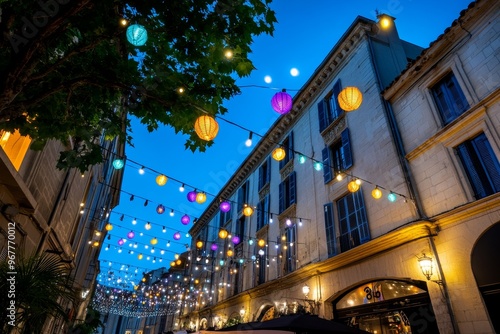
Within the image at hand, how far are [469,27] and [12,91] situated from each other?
1074 cm

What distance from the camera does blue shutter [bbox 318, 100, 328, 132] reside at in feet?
45.2

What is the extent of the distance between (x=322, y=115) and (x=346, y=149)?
2.98 m

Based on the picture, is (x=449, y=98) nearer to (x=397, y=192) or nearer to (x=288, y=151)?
(x=397, y=192)

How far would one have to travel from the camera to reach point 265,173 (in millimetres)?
20406

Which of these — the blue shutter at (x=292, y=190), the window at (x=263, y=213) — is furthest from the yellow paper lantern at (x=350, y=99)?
the window at (x=263, y=213)

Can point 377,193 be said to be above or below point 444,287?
above

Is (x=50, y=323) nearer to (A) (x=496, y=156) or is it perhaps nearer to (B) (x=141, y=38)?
(B) (x=141, y=38)

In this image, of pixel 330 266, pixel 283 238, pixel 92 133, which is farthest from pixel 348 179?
pixel 92 133

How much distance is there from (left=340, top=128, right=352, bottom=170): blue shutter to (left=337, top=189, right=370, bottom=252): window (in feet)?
4.07

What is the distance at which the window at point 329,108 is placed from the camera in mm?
13273

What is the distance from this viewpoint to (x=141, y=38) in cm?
400

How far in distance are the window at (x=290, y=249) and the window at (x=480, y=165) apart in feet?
26.3

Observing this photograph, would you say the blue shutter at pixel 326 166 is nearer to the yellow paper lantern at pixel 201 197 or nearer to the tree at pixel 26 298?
the yellow paper lantern at pixel 201 197

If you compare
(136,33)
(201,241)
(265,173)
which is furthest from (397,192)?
(201,241)
